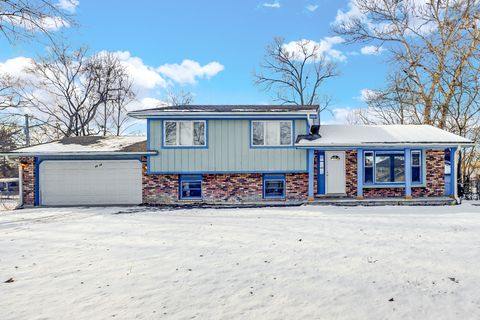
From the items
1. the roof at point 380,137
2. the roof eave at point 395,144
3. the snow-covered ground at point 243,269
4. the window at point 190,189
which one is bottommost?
the snow-covered ground at point 243,269

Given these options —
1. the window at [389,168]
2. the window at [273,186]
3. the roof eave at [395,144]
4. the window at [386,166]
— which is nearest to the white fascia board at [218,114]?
the roof eave at [395,144]

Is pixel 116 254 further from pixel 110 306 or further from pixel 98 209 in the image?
pixel 98 209

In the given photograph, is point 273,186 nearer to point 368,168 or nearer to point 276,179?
point 276,179

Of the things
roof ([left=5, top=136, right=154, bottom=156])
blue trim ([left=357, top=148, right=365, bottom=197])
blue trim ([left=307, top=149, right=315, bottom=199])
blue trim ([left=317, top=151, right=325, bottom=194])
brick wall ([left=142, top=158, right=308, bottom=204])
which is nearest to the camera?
blue trim ([left=307, top=149, right=315, bottom=199])

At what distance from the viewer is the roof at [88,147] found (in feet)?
38.4

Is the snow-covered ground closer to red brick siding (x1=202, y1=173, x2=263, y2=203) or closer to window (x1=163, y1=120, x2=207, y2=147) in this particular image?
red brick siding (x1=202, y1=173, x2=263, y2=203)

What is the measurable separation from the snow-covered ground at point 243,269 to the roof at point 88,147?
433 centimetres

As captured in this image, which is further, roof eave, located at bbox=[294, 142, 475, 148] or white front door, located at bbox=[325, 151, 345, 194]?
white front door, located at bbox=[325, 151, 345, 194]

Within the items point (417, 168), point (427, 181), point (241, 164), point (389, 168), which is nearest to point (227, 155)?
point (241, 164)

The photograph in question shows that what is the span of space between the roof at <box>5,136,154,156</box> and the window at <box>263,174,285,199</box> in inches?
208

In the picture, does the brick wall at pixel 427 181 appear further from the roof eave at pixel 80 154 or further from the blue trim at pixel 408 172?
the roof eave at pixel 80 154

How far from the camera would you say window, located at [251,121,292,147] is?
38.6 feet

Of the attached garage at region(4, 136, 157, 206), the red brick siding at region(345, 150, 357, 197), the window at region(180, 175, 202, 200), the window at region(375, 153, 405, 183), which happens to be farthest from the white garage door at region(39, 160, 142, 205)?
the window at region(375, 153, 405, 183)

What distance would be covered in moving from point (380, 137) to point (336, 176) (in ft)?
8.29
